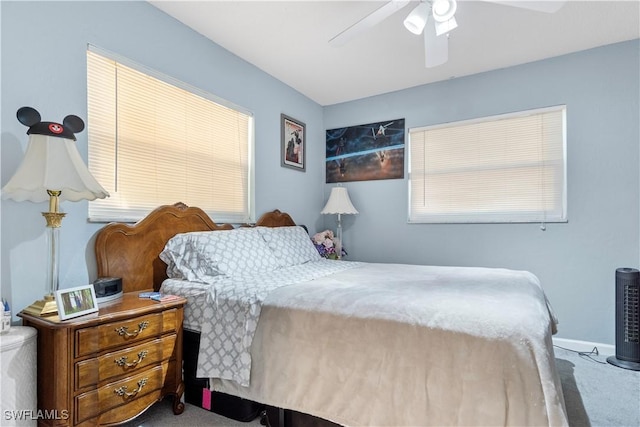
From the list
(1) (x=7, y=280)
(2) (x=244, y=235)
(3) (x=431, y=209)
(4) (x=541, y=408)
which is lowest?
(4) (x=541, y=408)

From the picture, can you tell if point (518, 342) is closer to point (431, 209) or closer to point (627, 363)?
point (627, 363)

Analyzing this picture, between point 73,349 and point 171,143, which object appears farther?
point 171,143

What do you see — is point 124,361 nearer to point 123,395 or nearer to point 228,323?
point 123,395

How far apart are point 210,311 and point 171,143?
1368 mm

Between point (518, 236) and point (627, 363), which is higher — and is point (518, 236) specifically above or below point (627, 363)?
above

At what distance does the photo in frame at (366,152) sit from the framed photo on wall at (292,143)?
0.45 metres

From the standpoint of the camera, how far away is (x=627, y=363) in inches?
101

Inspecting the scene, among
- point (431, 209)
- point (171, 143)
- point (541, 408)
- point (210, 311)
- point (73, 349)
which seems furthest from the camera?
point (431, 209)

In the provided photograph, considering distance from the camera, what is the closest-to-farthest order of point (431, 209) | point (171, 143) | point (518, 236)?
point (171, 143)
point (518, 236)
point (431, 209)

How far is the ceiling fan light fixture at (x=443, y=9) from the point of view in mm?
1725

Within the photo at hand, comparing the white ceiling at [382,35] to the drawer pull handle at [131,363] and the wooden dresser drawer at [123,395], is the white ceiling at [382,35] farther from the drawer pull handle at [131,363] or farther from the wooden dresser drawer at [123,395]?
the wooden dresser drawer at [123,395]

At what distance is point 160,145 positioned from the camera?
2424 millimetres

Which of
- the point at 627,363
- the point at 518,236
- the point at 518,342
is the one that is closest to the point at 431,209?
the point at 518,236

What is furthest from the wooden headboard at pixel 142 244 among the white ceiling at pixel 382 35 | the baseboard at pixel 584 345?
the baseboard at pixel 584 345
